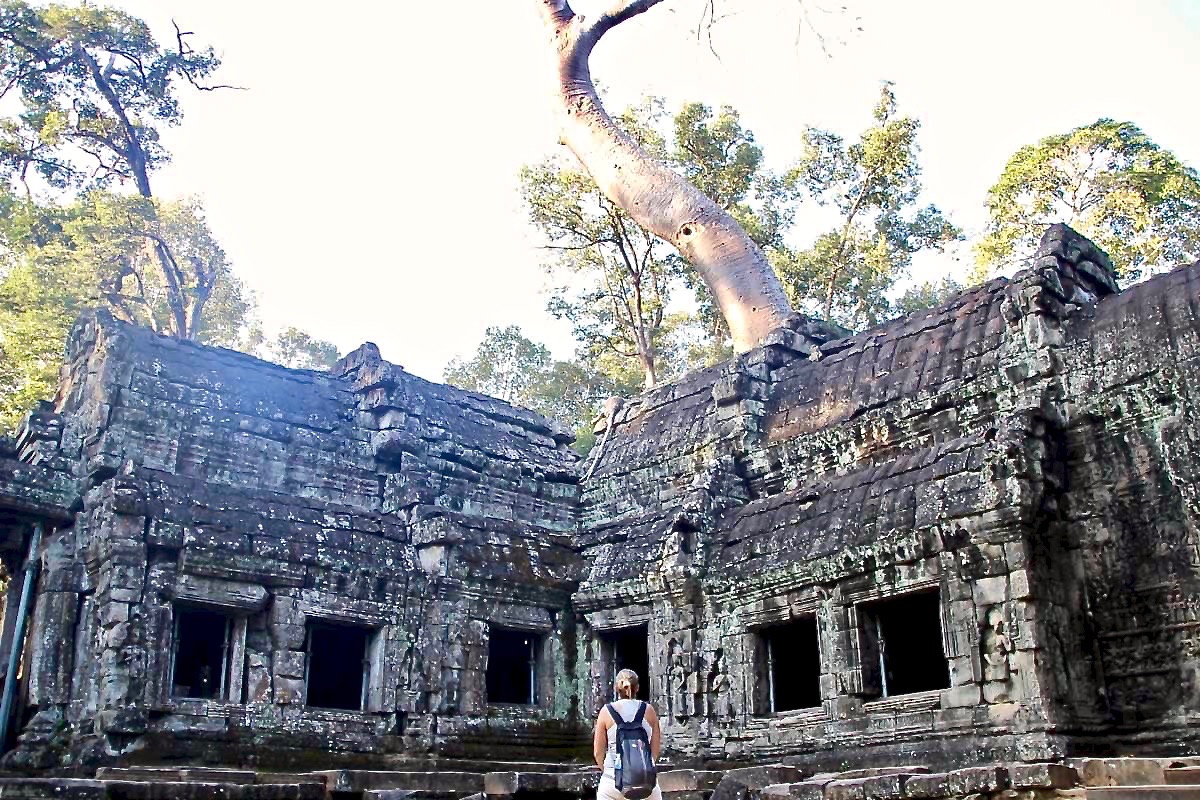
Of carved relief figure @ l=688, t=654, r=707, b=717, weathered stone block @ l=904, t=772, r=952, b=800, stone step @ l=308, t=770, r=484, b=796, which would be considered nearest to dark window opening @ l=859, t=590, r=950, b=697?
carved relief figure @ l=688, t=654, r=707, b=717

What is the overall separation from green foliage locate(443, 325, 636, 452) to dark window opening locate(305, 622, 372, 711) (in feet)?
62.3

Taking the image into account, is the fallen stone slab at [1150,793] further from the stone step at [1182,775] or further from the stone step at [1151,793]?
the stone step at [1182,775]

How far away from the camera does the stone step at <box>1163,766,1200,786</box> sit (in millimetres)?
6168

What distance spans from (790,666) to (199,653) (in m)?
6.03

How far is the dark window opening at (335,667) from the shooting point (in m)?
11.9

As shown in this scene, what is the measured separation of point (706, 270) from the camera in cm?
2166

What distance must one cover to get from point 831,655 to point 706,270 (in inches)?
498

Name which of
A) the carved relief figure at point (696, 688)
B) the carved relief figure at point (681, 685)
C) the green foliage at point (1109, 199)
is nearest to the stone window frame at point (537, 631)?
the carved relief figure at point (681, 685)

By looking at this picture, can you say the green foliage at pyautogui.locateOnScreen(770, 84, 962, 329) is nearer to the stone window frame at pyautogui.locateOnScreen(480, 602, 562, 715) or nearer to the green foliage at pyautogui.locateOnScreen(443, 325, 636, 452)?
the green foliage at pyautogui.locateOnScreen(443, 325, 636, 452)

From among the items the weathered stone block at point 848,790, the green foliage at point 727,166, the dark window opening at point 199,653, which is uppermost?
the green foliage at point 727,166

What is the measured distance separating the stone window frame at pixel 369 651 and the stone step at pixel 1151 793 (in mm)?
7434

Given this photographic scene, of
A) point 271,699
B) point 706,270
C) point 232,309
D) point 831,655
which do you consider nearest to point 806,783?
point 831,655

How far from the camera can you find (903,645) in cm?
1061

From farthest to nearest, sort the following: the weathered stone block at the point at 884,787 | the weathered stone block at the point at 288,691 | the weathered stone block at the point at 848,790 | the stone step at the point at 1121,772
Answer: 1. the weathered stone block at the point at 288,691
2. the weathered stone block at the point at 848,790
3. the weathered stone block at the point at 884,787
4. the stone step at the point at 1121,772
